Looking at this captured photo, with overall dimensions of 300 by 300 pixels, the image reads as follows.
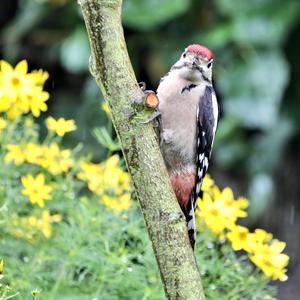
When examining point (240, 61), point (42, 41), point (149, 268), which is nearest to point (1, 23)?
point (42, 41)

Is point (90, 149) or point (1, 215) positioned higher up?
point (90, 149)

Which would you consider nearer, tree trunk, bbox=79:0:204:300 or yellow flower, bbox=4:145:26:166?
tree trunk, bbox=79:0:204:300

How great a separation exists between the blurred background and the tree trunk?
2338 millimetres

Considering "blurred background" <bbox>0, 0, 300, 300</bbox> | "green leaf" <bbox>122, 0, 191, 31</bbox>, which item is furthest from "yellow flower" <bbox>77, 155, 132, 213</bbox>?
"green leaf" <bbox>122, 0, 191, 31</bbox>

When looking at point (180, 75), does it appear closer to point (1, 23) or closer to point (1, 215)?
point (1, 215)

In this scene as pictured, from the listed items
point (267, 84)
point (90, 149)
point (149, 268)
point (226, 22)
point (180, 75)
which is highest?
point (226, 22)

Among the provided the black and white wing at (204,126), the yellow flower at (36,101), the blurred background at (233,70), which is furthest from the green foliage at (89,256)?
the blurred background at (233,70)

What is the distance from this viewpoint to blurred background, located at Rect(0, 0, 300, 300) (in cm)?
471

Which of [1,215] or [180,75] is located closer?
[1,215]

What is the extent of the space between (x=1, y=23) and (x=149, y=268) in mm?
3608

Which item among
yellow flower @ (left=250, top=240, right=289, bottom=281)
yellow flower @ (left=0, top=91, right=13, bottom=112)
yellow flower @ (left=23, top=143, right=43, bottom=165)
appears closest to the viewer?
yellow flower @ (left=250, top=240, right=289, bottom=281)

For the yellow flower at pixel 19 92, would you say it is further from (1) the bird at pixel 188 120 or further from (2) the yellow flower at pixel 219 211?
(2) the yellow flower at pixel 219 211

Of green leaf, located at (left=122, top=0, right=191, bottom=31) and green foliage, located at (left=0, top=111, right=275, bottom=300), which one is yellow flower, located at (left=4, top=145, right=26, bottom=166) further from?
green leaf, located at (left=122, top=0, right=191, bottom=31)

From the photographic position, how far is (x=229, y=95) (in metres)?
4.71
